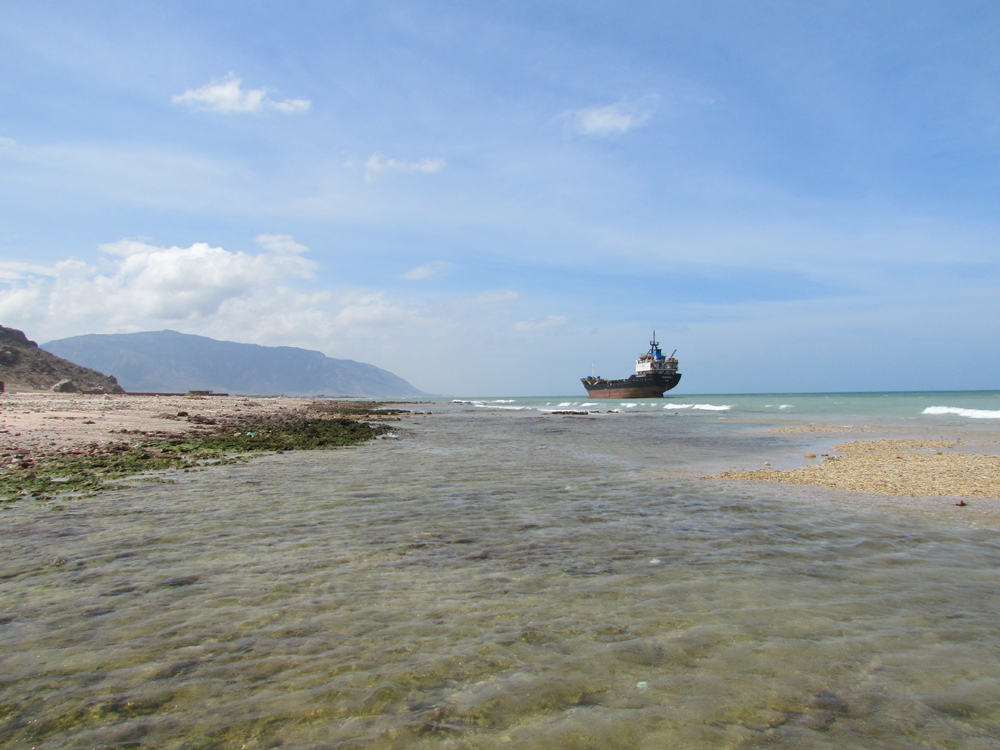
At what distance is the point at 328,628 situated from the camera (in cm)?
455

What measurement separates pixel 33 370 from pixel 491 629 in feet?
296

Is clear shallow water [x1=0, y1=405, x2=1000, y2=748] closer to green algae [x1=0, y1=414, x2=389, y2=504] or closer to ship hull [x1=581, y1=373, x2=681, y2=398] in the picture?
green algae [x1=0, y1=414, x2=389, y2=504]

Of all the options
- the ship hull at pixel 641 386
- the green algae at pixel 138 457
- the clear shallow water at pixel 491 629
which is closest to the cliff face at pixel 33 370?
the green algae at pixel 138 457

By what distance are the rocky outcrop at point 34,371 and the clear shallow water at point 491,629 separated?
7033cm

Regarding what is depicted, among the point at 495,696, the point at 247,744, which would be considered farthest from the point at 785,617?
the point at 247,744

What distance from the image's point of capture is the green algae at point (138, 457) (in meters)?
10.7

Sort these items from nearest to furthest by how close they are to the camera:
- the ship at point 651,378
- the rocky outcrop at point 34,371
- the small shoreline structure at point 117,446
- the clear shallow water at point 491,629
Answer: the clear shallow water at point 491,629 < the small shoreline structure at point 117,446 < the rocky outcrop at point 34,371 < the ship at point 651,378

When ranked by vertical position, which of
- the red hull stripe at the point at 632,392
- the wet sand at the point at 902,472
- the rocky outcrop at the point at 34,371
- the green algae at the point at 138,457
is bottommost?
the wet sand at the point at 902,472

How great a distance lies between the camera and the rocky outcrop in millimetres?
62500

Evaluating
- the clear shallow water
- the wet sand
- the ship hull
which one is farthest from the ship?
the clear shallow water

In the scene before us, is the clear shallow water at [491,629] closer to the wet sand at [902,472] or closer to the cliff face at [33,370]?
the wet sand at [902,472]

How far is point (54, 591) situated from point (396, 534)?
12.8 ft

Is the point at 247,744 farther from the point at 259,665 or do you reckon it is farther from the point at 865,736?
the point at 865,736

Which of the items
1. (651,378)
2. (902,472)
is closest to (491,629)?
(902,472)
